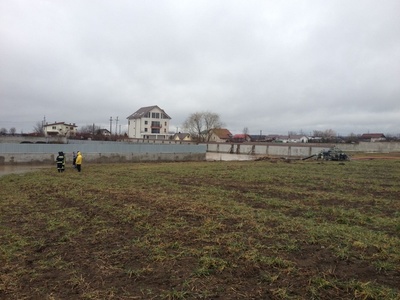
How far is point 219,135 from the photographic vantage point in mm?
97812

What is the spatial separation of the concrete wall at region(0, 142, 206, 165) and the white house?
152 ft

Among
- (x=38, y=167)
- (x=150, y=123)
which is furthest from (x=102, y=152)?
(x=150, y=123)

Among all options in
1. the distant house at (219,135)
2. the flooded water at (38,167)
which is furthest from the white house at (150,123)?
the flooded water at (38,167)

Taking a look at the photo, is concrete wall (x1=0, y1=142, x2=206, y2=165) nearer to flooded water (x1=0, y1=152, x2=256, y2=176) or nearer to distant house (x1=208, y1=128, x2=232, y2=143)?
flooded water (x1=0, y1=152, x2=256, y2=176)

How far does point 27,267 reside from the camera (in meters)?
4.52

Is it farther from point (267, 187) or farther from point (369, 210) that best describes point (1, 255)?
point (267, 187)

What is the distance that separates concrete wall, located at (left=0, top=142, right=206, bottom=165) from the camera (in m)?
26.6

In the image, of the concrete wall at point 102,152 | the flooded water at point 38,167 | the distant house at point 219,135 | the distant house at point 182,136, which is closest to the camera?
the flooded water at point 38,167

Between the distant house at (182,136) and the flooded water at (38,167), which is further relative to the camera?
the distant house at (182,136)

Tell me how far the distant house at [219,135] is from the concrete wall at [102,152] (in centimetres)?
5402

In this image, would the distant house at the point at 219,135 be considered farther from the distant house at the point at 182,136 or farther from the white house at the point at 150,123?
the white house at the point at 150,123

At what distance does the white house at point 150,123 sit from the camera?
8231cm

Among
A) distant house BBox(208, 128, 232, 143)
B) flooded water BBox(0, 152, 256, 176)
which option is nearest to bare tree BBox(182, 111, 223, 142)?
distant house BBox(208, 128, 232, 143)

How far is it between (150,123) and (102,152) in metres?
53.0
